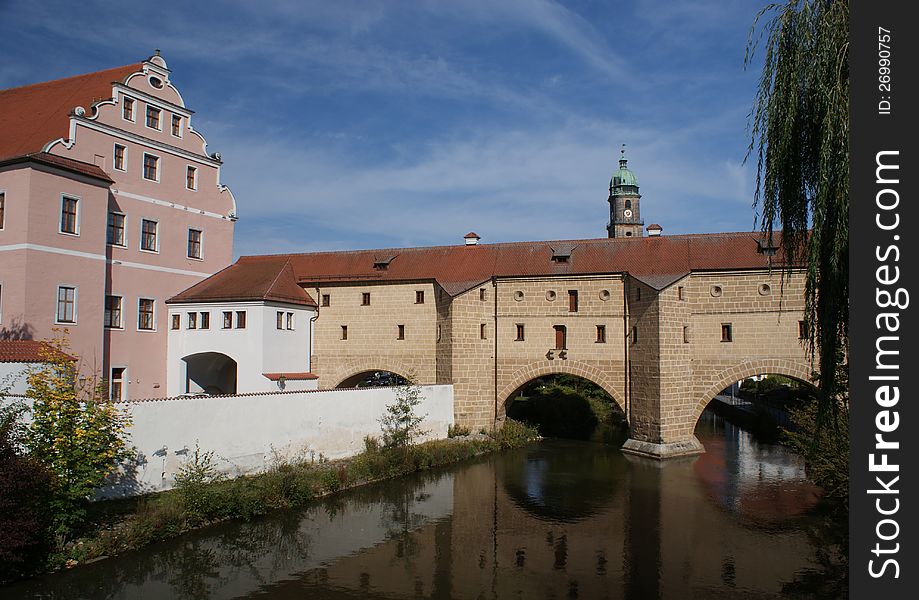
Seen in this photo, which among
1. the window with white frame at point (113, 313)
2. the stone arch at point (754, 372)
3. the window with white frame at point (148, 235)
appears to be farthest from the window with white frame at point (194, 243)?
the stone arch at point (754, 372)

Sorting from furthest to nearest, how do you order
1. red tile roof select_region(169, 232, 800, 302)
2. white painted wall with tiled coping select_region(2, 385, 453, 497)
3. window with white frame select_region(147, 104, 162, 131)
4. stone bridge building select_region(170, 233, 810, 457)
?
red tile roof select_region(169, 232, 800, 302) < window with white frame select_region(147, 104, 162, 131) < stone bridge building select_region(170, 233, 810, 457) < white painted wall with tiled coping select_region(2, 385, 453, 497)

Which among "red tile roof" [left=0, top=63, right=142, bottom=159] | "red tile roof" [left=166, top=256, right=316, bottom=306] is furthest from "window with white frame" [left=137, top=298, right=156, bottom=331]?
"red tile roof" [left=0, top=63, right=142, bottom=159]

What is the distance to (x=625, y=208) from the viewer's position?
6988 cm

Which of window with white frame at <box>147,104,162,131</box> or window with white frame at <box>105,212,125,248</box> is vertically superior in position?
window with white frame at <box>147,104,162,131</box>

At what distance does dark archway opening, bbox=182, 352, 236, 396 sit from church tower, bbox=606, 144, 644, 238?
1900 inches

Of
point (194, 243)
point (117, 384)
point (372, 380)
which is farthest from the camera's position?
point (372, 380)

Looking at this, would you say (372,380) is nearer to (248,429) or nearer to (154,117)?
(154,117)

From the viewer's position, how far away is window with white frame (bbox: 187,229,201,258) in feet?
90.1

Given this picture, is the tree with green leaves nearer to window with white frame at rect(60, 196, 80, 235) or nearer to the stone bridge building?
window with white frame at rect(60, 196, 80, 235)

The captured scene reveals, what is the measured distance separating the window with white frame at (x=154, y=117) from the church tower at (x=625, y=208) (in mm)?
51157

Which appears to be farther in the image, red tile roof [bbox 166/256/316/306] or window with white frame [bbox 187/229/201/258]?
window with white frame [bbox 187/229/201/258]

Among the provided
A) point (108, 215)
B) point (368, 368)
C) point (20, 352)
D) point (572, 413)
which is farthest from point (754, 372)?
point (108, 215)

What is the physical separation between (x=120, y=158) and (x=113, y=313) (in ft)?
18.1

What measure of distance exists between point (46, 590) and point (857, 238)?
12957 mm
